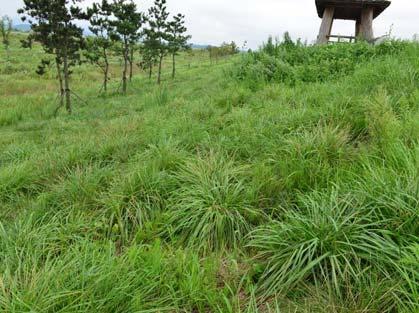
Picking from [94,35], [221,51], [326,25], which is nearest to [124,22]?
[94,35]

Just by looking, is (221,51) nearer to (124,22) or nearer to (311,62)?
(124,22)

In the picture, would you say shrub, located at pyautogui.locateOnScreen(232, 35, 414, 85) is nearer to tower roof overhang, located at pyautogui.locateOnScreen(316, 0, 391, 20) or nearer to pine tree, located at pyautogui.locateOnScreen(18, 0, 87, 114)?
tower roof overhang, located at pyautogui.locateOnScreen(316, 0, 391, 20)

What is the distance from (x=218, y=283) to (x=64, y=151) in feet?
11.2

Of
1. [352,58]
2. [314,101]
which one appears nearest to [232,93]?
[314,101]

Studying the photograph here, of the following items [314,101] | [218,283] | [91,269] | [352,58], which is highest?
[352,58]

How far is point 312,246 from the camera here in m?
1.95

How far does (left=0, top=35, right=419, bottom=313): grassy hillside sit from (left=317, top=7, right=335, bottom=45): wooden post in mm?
6066

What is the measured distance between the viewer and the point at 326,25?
1092 cm

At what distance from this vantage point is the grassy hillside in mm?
1809

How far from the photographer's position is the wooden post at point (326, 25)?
1088 centimetres

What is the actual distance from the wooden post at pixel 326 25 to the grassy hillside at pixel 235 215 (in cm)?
607

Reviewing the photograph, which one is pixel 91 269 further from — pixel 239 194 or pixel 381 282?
pixel 381 282

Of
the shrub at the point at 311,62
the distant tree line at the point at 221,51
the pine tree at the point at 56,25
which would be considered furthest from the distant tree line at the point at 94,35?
the distant tree line at the point at 221,51

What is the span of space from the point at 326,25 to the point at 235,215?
10246 mm
